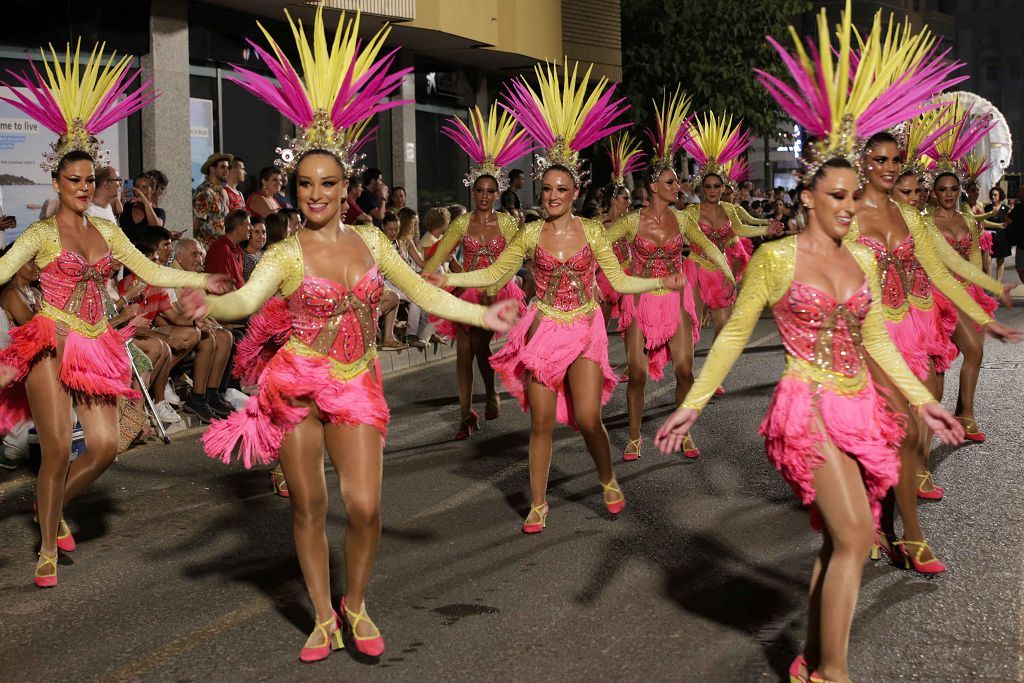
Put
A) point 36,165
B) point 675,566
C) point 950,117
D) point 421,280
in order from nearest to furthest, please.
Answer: point 421,280 < point 675,566 < point 950,117 < point 36,165

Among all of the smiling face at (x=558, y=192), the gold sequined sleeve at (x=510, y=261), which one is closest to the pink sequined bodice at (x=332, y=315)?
the gold sequined sleeve at (x=510, y=261)

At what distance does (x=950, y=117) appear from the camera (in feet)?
33.6

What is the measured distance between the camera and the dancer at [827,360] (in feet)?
15.9

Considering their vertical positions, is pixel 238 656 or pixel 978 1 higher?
pixel 978 1

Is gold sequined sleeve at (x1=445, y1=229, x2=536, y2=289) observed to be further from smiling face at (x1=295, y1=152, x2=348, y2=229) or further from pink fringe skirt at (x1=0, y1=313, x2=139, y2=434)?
smiling face at (x1=295, y1=152, x2=348, y2=229)

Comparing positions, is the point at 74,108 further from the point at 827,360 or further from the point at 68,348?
the point at 827,360

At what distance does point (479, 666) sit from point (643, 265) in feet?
18.1

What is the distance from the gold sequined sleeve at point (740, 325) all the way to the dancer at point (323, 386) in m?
1.01

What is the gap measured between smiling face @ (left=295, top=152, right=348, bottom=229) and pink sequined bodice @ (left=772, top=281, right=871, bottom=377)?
1.93m

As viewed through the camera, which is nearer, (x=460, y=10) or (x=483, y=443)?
(x=483, y=443)

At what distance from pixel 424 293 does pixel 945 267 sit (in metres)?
2.84

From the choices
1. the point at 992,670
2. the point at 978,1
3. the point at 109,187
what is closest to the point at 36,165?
the point at 109,187

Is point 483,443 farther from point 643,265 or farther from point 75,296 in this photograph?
point 75,296

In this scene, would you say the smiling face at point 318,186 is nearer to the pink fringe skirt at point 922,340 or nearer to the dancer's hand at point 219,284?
the dancer's hand at point 219,284
